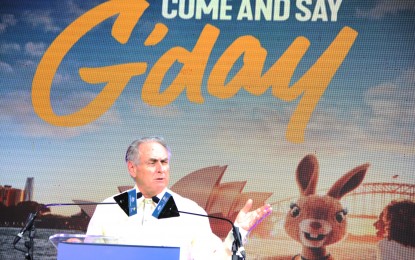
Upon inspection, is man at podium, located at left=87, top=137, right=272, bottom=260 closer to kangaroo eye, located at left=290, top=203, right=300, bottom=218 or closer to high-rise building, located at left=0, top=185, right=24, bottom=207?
kangaroo eye, located at left=290, top=203, right=300, bottom=218

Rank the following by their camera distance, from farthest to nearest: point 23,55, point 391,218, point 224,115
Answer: point 23,55
point 224,115
point 391,218

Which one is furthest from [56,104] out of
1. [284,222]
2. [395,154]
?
Result: [395,154]

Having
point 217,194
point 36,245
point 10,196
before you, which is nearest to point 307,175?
point 217,194

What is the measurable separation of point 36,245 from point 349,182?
226 centimetres

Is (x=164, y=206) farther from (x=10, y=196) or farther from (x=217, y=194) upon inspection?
(x=10, y=196)

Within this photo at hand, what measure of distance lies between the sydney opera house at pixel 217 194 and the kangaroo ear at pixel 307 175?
0.23 meters

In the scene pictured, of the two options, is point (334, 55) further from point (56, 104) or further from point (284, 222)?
point (56, 104)

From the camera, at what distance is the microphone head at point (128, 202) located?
3.38 meters

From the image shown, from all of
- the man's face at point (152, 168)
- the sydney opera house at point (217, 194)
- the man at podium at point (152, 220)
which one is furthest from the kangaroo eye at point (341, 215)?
the man's face at point (152, 168)

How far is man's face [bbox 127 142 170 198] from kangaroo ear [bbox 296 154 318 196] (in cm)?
134

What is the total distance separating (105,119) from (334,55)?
170 cm

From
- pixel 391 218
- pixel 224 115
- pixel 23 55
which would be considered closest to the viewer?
pixel 391 218

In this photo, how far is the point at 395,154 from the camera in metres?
4.50

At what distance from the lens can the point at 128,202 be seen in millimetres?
3389
